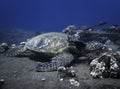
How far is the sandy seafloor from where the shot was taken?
4738mm

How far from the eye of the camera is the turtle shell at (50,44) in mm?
7051

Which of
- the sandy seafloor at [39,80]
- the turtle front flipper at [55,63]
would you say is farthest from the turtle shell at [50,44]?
the sandy seafloor at [39,80]

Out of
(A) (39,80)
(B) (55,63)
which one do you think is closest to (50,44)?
(B) (55,63)

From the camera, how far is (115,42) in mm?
12602

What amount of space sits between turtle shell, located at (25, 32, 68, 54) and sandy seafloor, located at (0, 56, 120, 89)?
807 mm

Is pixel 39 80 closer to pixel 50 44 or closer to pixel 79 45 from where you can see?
pixel 50 44

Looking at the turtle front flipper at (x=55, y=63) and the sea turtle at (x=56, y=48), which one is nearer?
the turtle front flipper at (x=55, y=63)

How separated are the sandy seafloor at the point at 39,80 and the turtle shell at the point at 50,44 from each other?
2.65 feet

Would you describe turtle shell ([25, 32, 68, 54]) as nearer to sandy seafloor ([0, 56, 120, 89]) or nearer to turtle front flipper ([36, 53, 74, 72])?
turtle front flipper ([36, 53, 74, 72])

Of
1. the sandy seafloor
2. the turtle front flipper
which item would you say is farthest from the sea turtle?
the sandy seafloor

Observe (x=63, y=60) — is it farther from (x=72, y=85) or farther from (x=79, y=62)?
(x=72, y=85)

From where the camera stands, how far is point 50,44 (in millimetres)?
7211

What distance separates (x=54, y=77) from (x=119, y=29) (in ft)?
29.6

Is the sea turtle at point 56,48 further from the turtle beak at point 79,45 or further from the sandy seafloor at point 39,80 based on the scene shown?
the sandy seafloor at point 39,80
